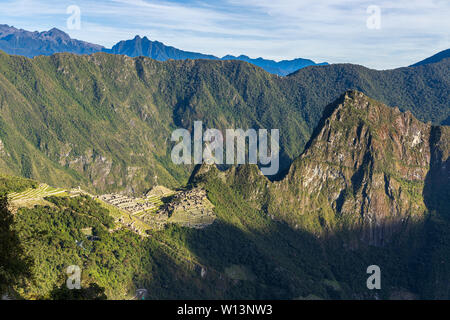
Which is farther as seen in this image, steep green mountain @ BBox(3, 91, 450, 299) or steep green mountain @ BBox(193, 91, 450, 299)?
steep green mountain @ BBox(193, 91, 450, 299)

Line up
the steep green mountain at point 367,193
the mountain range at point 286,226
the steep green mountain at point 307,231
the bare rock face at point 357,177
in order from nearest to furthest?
the mountain range at point 286,226
the steep green mountain at point 307,231
the steep green mountain at point 367,193
the bare rock face at point 357,177

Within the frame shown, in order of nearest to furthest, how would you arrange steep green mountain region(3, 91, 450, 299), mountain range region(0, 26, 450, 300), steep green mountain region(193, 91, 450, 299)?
mountain range region(0, 26, 450, 300) < steep green mountain region(3, 91, 450, 299) < steep green mountain region(193, 91, 450, 299)

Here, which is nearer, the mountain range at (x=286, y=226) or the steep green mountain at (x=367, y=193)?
the mountain range at (x=286, y=226)

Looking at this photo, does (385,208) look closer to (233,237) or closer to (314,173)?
(314,173)

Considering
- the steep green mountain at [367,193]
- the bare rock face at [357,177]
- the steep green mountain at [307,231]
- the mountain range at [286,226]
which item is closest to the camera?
the mountain range at [286,226]
